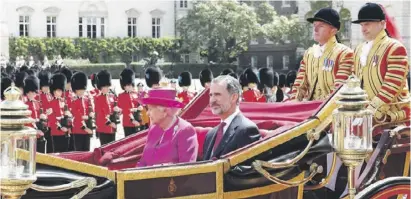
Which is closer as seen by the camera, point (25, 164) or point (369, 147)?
point (25, 164)

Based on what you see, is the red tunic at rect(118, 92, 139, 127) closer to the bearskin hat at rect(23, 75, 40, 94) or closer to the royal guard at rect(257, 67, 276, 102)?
the bearskin hat at rect(23, 75, 40, 94)

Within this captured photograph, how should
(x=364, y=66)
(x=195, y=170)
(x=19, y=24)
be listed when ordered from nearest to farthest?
1. (x=195, y=170)
2. (x=364, y=66)
3. (x=19, y=24)

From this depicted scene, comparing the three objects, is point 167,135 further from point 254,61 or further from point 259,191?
point 254,61

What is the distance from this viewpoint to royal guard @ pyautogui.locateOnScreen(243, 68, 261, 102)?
11352mm

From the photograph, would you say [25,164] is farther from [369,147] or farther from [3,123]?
[369,147]

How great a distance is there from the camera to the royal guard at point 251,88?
11.4 metres

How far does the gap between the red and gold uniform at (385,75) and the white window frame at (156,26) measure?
38632mm

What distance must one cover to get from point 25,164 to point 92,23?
39471 millimetres

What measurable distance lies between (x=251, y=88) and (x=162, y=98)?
7.46m

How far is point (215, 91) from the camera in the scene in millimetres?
4301

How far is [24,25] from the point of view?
40.0 meters

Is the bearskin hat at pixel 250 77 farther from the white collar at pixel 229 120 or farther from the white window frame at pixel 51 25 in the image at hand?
the white window frame at pixel 51 25

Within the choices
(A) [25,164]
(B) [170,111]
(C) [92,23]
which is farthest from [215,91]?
(C) [92,23]

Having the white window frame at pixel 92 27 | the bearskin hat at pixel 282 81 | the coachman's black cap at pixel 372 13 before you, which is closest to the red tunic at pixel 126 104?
the bearskin hat at pixel 282 81
